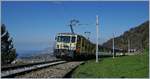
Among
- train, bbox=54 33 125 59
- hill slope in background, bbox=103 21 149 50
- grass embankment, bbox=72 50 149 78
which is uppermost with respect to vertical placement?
hill slope in background, bbox=103 21 149 50

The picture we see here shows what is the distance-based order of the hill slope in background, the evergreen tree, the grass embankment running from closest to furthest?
the grass embankment
the evergreen tree
the hill slope in background

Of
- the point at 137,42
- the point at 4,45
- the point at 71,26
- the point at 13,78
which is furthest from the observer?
the point at 137,42

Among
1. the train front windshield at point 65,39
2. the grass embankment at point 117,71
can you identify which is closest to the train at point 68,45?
the train front windshield at point 65,39

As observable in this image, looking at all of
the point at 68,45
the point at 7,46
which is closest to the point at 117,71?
the point at 68,45

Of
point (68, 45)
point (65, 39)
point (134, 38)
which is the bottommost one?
point (68, 45)

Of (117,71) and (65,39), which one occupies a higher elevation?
(65,39)

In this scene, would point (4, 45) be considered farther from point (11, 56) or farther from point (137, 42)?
point (137, 42)

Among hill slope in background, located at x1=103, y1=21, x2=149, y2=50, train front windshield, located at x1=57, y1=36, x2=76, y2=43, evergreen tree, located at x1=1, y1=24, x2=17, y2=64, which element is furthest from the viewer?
hill slope in background, located at x1=103, y1=21, x2=149, y2=50

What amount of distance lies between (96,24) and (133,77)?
25607 mm

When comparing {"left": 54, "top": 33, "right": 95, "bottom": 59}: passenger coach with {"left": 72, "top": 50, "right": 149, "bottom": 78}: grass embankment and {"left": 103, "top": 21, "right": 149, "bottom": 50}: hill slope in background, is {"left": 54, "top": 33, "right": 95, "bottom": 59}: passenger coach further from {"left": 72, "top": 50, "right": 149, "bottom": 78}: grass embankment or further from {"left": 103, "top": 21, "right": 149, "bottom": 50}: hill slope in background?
{"left": 103, "top": 21, "right": 149, "bottom": 50}: hill slope in background

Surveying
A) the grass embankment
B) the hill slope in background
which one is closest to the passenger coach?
the grass embankment

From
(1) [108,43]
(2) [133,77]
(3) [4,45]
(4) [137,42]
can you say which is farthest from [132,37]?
(2) [133,77]

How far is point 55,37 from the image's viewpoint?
147 ft

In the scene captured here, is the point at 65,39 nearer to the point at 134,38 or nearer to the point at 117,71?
the point at 117,71
